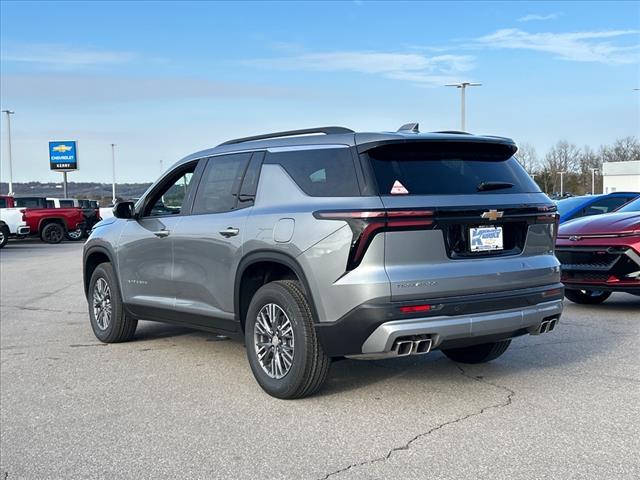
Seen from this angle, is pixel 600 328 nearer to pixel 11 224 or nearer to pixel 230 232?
pixel 230 232

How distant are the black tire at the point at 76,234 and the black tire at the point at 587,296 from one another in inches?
951

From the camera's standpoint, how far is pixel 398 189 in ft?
14.9

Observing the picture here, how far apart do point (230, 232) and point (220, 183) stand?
0.59 meters

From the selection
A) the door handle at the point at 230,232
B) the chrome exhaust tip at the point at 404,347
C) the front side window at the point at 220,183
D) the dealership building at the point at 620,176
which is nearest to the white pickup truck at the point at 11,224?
the front side window at the point at 220,183

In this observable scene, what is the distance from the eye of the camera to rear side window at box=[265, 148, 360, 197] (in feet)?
15.2

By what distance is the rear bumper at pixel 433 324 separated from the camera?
437 cm

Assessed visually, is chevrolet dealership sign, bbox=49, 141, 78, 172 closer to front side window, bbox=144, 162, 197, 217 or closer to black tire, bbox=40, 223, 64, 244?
black tire, bbox=40, 223, 64, 244

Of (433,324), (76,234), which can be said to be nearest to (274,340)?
(433,324)

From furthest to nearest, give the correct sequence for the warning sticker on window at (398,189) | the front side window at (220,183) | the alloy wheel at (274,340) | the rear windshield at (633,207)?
the rear windshield at (633,207) → the front side window at (220,183) → the alloy wheel at (274,340) → the warning sticker on window at (398,189)

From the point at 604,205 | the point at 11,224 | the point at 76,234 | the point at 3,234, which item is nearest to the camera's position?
the point at 604,205

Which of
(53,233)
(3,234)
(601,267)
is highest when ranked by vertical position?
(601,267)

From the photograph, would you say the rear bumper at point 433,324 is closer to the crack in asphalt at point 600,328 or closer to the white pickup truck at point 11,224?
the crack in asphalt at point 600,328

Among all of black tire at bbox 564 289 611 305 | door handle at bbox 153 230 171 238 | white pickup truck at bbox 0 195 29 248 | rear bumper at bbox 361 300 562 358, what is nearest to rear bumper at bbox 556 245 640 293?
black tire at bbox 564 289 611 305

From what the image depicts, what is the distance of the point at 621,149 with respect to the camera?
94.3 metres
